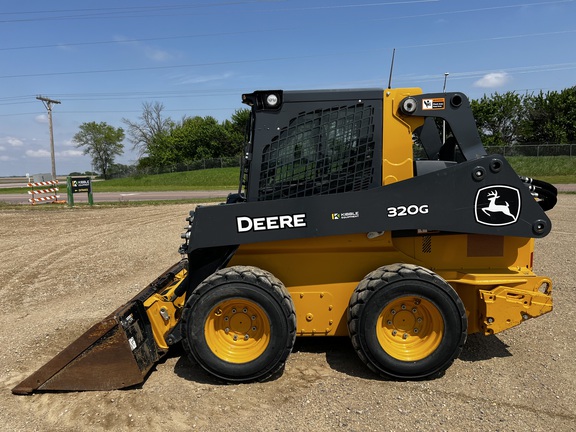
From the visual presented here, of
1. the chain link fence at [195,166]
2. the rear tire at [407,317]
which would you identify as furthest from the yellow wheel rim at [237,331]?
the chain link fence at [195,166]

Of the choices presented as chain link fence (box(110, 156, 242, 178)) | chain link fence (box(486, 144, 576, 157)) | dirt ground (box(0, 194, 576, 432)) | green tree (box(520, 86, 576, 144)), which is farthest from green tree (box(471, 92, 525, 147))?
dirt ground (box(0, 194, 576, 432))

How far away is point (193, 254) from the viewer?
12.7 ft

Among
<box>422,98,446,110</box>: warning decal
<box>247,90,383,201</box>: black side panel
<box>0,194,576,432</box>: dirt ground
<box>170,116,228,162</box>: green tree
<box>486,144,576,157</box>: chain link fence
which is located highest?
<box>170,116,228,162</box>: green tree

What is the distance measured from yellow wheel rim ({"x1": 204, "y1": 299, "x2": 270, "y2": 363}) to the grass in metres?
25.6

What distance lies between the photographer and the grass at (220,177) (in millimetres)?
28987

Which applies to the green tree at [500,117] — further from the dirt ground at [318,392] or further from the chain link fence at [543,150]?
the dirt ground at [318,392]

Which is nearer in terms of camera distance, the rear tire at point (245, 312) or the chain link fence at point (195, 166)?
the rear tire at point (245, 312)

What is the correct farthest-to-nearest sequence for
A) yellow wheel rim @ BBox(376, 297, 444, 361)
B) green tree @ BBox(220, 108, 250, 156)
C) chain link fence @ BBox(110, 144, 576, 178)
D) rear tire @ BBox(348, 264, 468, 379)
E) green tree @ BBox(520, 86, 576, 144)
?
green tree @ BBox(220, 108, 250, 156)
green tree @ BBox(520, 86, 576, 144)
chain link fence @ BBox(110, 144, 576, 178)
yellow wheel rim @ BBox(376, 297, 444, 361)
rear tire @ BBox(348, 264, 468, 379)

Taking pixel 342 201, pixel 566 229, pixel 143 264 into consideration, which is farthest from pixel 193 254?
pixel 566 229

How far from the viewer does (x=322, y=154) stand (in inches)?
147

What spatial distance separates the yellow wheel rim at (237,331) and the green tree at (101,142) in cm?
7353

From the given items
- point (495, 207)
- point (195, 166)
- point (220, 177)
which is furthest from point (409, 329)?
point (195, 166)

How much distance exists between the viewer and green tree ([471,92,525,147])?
3875 centimetres

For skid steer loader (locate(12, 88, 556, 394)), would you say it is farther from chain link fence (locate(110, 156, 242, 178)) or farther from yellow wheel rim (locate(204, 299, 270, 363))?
chain link fence (locate(110, 156, 242, 178))
